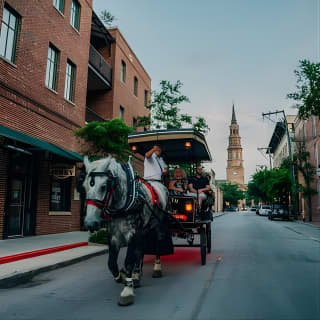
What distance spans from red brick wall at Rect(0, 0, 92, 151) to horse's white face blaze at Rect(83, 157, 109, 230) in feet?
26.8

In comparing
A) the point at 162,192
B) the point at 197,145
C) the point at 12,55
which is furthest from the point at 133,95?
the point at 162,192

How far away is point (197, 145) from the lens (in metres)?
9.12

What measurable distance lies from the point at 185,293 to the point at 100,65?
17021mm

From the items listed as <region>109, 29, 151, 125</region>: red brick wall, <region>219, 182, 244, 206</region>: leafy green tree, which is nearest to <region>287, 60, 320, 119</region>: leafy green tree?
<region>109, 29, 151, 125</region>: red brick wall

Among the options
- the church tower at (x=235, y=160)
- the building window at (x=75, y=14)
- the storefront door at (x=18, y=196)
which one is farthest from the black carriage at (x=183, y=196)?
the church tower at (x=235, y=160)

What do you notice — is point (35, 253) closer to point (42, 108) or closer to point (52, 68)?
point (42, 108)

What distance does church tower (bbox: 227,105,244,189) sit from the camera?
15188 centimetres

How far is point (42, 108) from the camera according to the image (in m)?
13.5

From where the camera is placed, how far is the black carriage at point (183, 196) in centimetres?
745

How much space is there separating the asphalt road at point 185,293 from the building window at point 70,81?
34.3ft

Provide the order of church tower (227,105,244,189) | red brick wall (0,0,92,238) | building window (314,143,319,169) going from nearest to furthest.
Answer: red brick wall (0,0,92,238) < building window (314,143,319,169) < church tower (227,105,244,189)

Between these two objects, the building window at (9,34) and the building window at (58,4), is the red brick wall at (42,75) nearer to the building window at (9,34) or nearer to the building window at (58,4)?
the building window at (9,34)

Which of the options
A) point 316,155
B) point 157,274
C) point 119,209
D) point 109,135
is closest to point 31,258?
point 157,274

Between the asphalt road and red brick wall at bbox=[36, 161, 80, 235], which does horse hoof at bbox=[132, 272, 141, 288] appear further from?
red brick wall at bbox=[36, 161, 80, 235]
